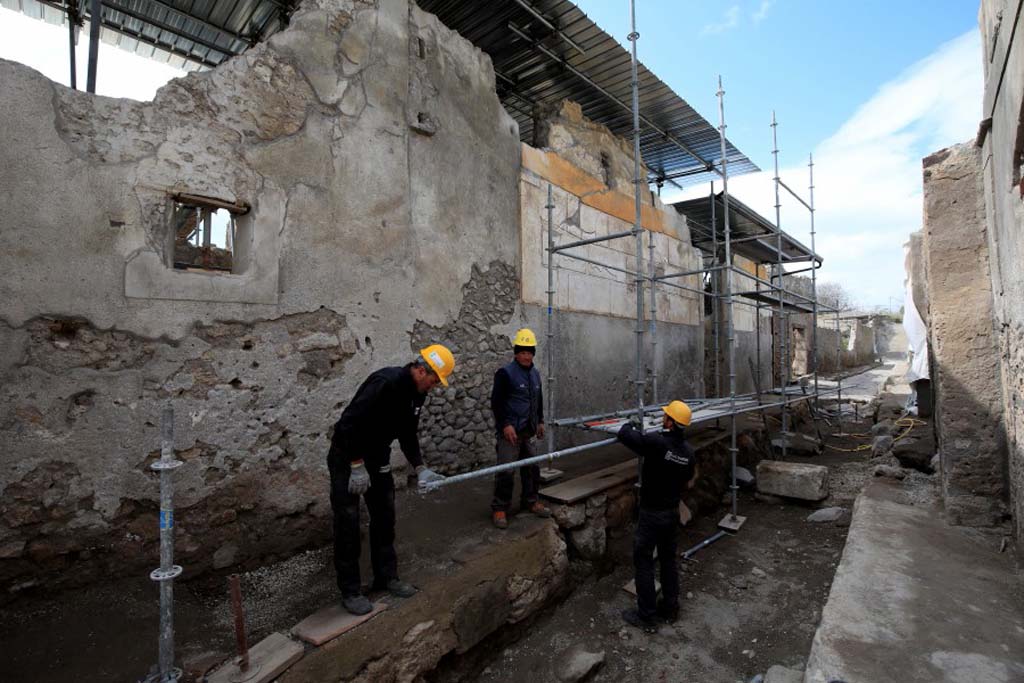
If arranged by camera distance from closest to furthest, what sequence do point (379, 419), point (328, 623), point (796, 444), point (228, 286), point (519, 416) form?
1. point (328, 623)
2. point (379, 419)
3. point (228, 286)
4. point (519, 416)
5. point (796, 444)

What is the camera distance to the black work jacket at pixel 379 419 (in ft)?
9.23

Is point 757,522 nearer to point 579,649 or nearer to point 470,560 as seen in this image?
point 579,649

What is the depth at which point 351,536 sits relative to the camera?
2811mm

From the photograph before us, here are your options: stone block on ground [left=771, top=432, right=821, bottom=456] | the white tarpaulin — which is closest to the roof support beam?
the white tarpaulin

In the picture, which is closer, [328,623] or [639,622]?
[328,623]

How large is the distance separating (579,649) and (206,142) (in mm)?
4510

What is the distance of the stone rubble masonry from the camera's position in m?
3.58

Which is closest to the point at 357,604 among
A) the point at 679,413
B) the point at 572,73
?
the point at 679,413

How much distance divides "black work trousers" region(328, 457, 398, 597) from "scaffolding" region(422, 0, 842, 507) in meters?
0.44

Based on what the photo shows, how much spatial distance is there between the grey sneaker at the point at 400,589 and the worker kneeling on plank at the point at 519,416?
109 centimetres

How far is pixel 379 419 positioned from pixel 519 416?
1.49 meters

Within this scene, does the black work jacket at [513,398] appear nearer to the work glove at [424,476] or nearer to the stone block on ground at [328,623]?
the work glove at [424,476]

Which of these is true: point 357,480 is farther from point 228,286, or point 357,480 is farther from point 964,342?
point 964,342

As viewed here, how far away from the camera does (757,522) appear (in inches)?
223
